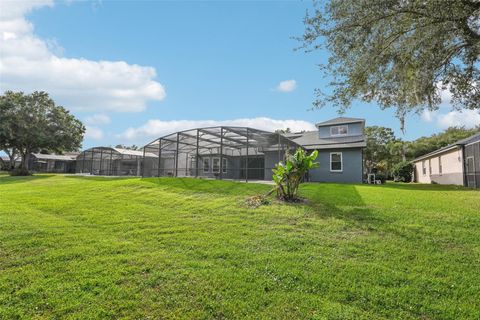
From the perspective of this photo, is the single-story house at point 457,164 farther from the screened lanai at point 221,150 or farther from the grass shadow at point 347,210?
the grass shadow at point 347,210

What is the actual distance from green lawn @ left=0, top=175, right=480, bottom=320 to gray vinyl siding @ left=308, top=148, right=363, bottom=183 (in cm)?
1080

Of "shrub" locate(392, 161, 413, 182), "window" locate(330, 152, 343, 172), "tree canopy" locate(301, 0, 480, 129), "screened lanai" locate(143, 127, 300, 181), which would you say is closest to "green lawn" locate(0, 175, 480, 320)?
"tree canopy" locate(301, 0, 480, 129)

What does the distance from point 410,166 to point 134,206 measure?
30.5 metres

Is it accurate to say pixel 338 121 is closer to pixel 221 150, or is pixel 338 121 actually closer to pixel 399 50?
pixel 221 150

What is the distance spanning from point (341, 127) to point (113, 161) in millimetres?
21816

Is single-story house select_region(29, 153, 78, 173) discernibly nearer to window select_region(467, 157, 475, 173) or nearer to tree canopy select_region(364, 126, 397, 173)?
tree canopy select_region(364, 126, 397, 173)

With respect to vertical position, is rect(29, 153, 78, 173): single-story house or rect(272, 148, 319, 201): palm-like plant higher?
rect(29, 153, 78, 173): single-story house

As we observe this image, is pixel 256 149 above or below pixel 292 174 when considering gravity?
above

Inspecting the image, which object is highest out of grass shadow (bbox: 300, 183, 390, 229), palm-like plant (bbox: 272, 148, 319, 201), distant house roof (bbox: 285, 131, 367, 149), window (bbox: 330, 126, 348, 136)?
window (bbox: 330, 126, 348, 136)

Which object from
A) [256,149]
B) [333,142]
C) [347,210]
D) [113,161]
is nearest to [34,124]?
[113,161]

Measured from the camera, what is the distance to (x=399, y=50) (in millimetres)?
7074

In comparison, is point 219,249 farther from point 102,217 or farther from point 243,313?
point 102,217

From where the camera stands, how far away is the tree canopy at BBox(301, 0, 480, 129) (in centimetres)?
609

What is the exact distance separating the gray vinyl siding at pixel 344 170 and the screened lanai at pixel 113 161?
631 inches
